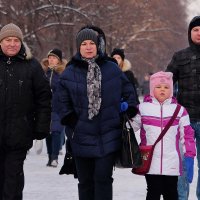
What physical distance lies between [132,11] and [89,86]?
1109 inches

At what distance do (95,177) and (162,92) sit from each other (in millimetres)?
886

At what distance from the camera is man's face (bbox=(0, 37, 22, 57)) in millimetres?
5570

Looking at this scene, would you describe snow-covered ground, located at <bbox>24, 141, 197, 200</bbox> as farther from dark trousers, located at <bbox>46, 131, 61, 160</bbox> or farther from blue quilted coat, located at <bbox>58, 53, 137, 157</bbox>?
blue quilted coat, located at <bbox>58, 53, 137, 157</bbox>

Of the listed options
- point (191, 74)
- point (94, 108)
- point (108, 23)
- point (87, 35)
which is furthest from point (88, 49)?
point (108, 23)

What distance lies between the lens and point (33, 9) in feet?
69.4

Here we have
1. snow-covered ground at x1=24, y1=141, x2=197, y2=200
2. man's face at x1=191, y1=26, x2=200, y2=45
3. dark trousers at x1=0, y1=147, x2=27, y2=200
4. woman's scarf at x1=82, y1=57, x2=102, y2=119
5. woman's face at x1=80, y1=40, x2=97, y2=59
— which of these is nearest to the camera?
woman's scarf at x1=82, y1=57, x2=102, y2=119

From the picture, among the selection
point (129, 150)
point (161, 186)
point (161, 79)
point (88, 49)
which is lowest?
point (161, 186)

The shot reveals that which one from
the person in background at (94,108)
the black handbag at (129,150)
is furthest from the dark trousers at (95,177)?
the black handbag at (129,150)

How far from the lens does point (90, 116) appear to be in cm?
528

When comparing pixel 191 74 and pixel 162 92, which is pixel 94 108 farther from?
pixel 191 74

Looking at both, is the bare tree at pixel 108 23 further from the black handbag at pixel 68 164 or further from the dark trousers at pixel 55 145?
the black handbag at pixel 68 164

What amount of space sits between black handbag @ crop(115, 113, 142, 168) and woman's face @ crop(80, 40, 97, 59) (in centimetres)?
57

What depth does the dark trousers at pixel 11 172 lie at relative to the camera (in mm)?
5559

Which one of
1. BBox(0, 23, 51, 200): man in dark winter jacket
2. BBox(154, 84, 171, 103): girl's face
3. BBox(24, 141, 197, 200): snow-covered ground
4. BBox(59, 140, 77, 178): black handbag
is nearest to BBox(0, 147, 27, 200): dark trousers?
BBox(0, 23, 51, 200): man in dark winter jacket
